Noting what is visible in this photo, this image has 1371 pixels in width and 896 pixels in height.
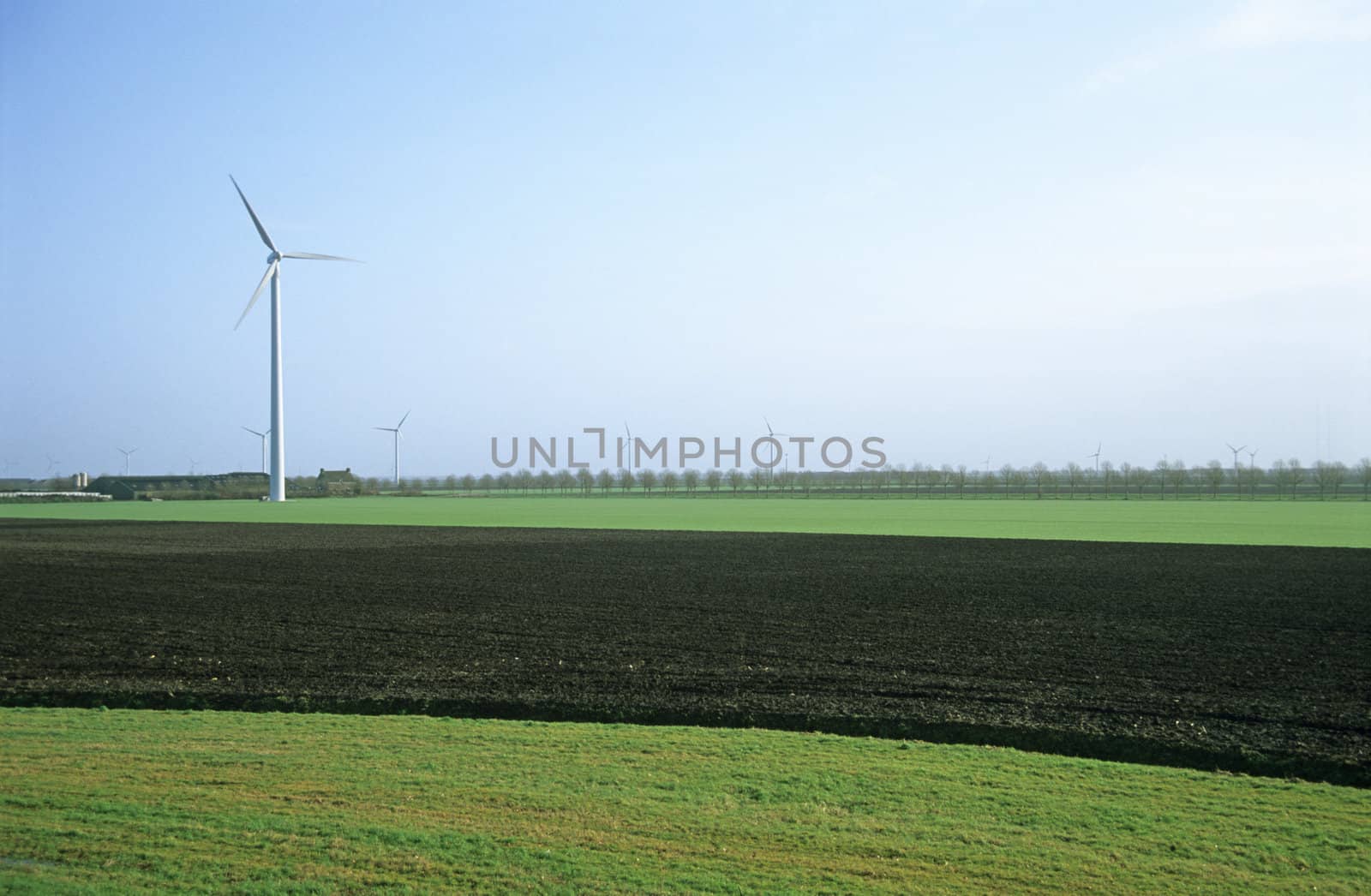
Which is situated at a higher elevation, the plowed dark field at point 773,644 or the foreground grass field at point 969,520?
the plowed dark field at point 773,644

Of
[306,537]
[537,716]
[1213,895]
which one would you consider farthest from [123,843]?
[306,537]

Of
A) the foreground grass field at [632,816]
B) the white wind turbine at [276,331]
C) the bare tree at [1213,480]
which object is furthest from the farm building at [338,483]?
the foreground grass field at [632,816]

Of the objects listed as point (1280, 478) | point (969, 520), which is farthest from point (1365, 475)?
point (969, 520)

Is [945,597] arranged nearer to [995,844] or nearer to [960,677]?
[960,677]

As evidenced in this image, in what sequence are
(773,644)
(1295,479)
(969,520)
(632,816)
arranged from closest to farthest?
(632,816), (773,644), (969,520), (1295,479)

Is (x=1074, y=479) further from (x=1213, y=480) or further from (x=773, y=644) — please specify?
(x=773, y=644)

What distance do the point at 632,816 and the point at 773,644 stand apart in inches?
339

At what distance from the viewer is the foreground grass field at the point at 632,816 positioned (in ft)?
22.0

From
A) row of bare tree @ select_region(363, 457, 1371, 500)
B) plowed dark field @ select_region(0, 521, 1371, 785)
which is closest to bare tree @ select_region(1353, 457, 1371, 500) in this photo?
row of bare tree @ select_region(363, 457, 1371, 500)

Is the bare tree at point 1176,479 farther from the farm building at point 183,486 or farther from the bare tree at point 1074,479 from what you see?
the farm building at point 183,486

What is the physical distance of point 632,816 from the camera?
787cm

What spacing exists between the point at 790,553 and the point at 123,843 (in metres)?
27.9

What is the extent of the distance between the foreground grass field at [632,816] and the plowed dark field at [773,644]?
4.90 feet

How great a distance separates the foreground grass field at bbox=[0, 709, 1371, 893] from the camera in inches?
265
